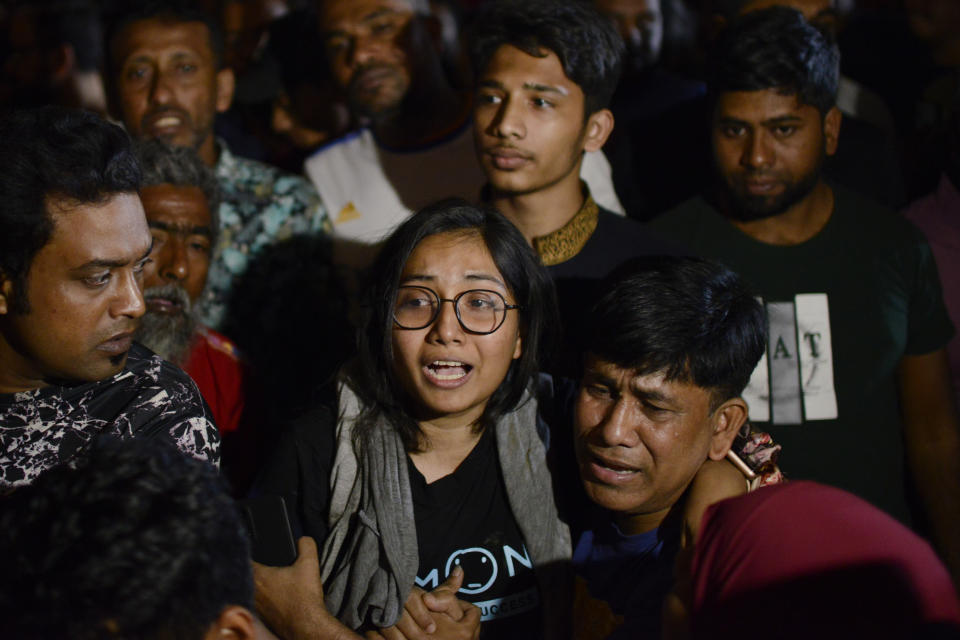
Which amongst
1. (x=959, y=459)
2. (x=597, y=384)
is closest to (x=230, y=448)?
(x=597, y=384)

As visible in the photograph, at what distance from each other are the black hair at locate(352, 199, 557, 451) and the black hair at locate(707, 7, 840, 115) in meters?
0.99

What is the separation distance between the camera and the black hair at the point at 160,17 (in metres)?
3.75

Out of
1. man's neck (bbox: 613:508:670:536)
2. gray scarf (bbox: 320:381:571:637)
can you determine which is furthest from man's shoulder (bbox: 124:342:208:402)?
man's neck (bbox: 613:508:670:536)

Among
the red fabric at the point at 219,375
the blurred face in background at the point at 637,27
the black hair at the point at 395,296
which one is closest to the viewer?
the black hair at the point at 395,296

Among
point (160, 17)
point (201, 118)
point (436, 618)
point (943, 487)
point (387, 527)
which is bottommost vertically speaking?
point (943, 487)

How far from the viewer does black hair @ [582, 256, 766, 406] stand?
2270 mm

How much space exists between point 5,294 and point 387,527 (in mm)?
989

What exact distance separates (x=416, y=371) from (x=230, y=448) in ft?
2.62

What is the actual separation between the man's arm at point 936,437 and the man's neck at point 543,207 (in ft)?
3.92

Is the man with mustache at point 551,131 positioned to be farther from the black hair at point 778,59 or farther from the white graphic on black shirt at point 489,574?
the white graphic on black shirt at point 489,574

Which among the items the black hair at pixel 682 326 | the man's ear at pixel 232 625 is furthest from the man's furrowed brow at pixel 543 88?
the man's ear at pixel 232 625

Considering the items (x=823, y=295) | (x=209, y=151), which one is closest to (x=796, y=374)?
(x=823, y=295)

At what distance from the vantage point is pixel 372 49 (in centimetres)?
396

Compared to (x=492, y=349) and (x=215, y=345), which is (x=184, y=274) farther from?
(x=492, y=349)
